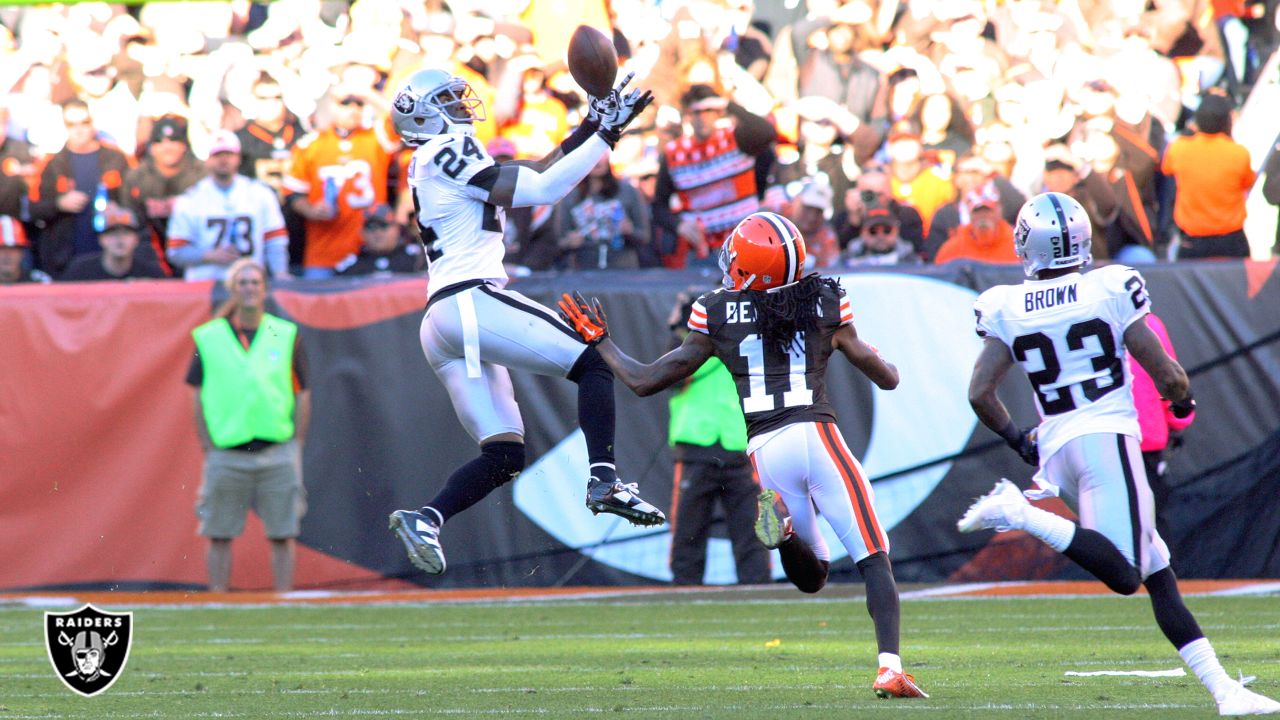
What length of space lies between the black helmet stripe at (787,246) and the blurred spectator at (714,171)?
448 cm

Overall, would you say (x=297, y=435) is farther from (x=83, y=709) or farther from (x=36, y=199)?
(x=83, y=709)

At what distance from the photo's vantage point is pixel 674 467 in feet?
34.5

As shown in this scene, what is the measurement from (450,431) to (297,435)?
906 millimetres

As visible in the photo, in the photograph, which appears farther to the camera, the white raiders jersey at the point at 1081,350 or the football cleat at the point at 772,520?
the football cleat at the point at 772,520

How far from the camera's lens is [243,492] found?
33.3 ft

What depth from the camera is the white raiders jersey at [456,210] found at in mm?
6316

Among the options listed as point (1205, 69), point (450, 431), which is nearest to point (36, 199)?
point (450, 431)

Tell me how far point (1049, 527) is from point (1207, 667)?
63cm

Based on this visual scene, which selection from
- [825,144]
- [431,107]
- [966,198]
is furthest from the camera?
[825,144]

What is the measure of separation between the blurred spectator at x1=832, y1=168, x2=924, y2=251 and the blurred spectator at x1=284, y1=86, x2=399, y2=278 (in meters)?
2.85

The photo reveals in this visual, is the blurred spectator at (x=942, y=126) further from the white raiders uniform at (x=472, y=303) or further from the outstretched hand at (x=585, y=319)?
the outstretched hand at (x=585, y=319)

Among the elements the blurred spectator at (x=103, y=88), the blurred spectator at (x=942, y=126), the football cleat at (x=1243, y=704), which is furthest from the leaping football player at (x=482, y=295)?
the blurred spectator at (x=103, y=88)

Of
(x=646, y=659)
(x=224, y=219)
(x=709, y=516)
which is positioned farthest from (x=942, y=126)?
(x=646, y=659)

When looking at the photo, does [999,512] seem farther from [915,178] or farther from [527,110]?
[527,110]
